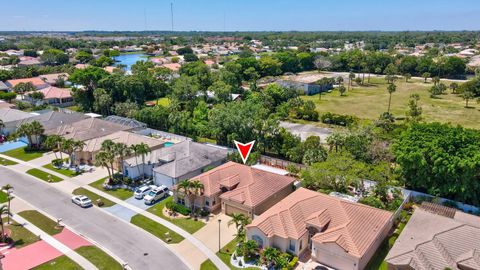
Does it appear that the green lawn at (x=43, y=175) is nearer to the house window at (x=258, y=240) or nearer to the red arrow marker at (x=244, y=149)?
the red arrow marker at (x=244, y=149)

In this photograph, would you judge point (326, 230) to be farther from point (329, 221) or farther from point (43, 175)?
point (43, 175)

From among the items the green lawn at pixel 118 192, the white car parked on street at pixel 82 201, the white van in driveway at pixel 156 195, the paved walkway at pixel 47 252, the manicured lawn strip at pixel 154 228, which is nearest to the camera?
the paved walkway at pixel 47 252

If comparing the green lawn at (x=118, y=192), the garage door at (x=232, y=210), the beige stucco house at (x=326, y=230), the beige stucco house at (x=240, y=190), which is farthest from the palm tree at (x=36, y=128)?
the beige stucco house at (x=326, y=230)

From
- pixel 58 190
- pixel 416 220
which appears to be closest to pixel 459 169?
pixel 416 220

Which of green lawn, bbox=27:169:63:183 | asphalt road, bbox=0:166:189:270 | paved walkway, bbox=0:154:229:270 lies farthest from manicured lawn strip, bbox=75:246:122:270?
green lawn, bbox=27:169:63:183

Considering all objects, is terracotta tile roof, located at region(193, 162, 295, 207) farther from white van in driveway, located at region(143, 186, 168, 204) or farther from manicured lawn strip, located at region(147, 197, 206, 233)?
white van in driveway, located at region(143, 186, 168, 204)

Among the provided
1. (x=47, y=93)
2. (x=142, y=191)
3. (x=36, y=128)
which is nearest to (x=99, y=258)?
(x=142, y=191)
